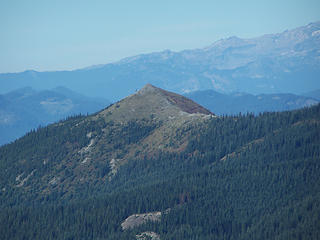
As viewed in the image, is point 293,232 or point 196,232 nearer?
point 293,232

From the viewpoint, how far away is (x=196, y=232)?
650 feet

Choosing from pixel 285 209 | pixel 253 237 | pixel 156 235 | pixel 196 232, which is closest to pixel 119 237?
pixel 156 235

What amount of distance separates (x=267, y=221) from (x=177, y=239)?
34077mm

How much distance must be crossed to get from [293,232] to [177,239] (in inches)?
1623

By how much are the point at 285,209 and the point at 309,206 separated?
9308 mm

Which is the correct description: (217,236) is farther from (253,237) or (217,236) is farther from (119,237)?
(119,237)

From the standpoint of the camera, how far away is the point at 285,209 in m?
198

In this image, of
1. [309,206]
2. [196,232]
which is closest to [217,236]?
[196,232]

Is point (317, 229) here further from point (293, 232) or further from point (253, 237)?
point (253, 237)

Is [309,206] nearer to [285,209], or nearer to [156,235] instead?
[285,209]

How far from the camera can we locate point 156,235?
197500 mm

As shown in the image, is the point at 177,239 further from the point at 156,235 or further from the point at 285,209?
the point at 285,209

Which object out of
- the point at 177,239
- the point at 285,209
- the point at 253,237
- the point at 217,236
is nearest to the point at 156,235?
the point at 177,239

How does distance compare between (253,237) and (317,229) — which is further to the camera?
(253,237)
